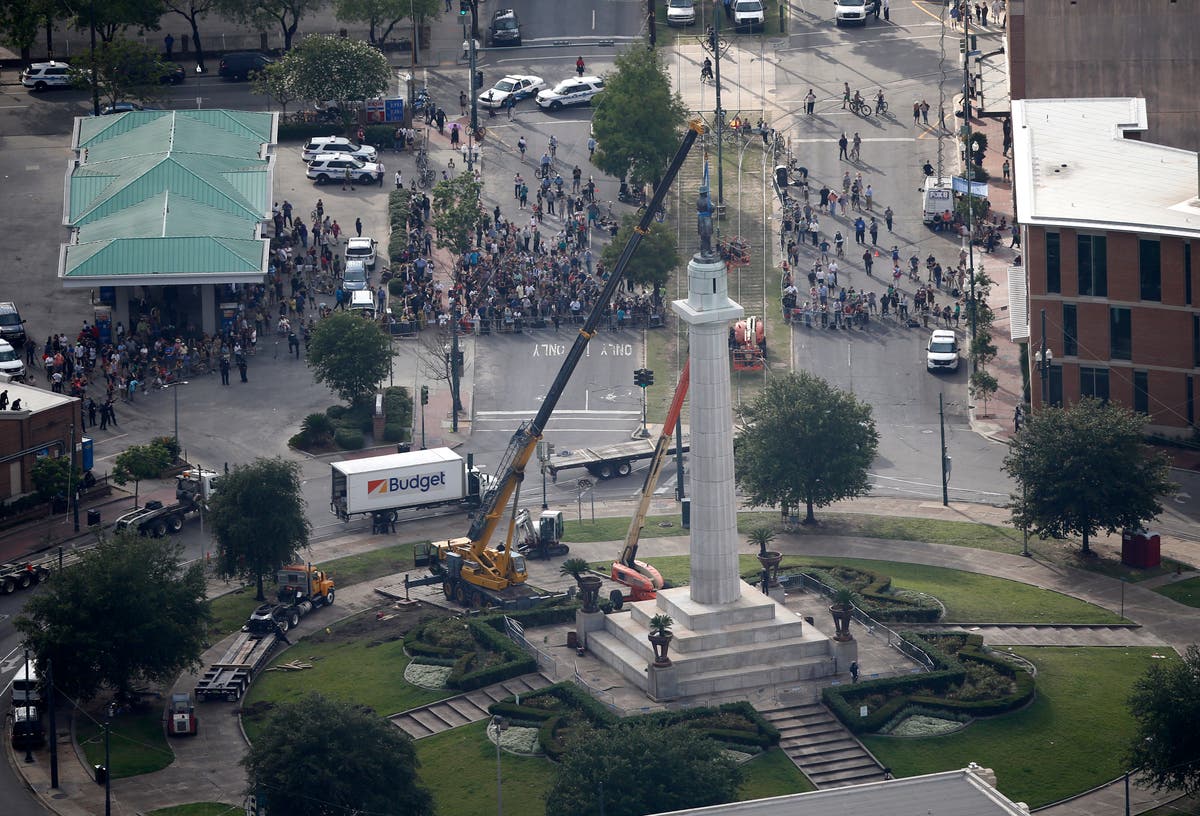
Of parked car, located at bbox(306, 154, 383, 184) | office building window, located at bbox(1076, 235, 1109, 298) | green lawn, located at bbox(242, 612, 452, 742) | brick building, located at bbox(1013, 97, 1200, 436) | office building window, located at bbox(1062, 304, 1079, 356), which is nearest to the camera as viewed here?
green lawn, located at bbox(242, 612, 452, 742)

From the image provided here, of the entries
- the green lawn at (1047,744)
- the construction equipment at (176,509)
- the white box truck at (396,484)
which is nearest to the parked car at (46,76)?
the construction equipment at (176,509)

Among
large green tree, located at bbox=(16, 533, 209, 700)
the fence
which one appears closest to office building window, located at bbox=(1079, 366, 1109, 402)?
the fence

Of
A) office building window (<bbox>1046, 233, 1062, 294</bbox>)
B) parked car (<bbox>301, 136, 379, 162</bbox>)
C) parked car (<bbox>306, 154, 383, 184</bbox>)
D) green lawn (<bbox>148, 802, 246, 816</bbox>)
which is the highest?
parked car (<bbox>301, 136, 379, 162</bbox>)

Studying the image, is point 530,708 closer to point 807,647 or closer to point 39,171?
point 807,647

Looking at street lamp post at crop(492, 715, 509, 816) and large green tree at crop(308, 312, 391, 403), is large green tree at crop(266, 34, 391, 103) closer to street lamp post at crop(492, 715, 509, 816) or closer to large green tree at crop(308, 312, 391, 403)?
large green tree at crop(308, 312, 391, 403)

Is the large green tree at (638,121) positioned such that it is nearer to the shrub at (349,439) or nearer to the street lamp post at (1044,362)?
the shrub at (349,439)

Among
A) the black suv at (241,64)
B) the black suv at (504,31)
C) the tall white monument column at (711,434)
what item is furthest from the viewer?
the black suv at (504,31)

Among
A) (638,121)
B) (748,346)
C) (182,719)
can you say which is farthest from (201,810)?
(638,121)
